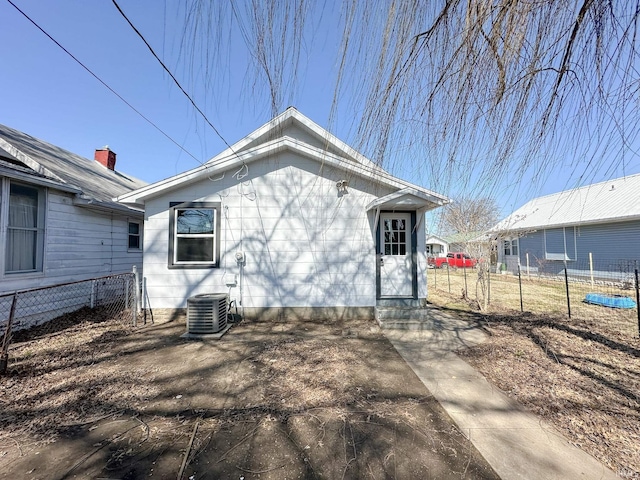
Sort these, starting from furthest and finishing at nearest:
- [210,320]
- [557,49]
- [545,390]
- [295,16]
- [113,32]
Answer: [210,320], [545,390], [113,32], [295,16], [557,49]

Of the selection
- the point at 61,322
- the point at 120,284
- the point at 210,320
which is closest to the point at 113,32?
the point at 210,320

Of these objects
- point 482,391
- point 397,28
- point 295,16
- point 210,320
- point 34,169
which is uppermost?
point 34,169

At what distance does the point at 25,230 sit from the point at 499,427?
922 cm

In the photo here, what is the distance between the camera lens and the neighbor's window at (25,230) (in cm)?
560

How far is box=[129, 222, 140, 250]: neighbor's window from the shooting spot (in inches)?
363

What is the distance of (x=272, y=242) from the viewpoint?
6535mm

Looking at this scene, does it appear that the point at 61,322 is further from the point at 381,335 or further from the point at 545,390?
the point at 545,390

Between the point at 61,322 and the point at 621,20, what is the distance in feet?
31.0

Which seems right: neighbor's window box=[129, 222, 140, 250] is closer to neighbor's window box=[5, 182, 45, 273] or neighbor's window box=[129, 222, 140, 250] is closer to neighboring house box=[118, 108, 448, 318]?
neighbor's window box=[5, 182, 45, 273]

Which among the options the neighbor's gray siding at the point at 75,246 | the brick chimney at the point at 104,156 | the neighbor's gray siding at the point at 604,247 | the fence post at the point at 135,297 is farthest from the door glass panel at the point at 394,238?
the brick chimney at the point at 104,156

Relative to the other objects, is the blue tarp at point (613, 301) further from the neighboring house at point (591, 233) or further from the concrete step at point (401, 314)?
the concrete step at point (401, 314)

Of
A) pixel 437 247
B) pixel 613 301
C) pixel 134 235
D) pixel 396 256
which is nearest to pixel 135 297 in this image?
pixel 134 235

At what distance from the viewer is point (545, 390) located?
10.6 ft

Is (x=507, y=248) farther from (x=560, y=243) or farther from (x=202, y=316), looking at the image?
(x=202, y=316)
